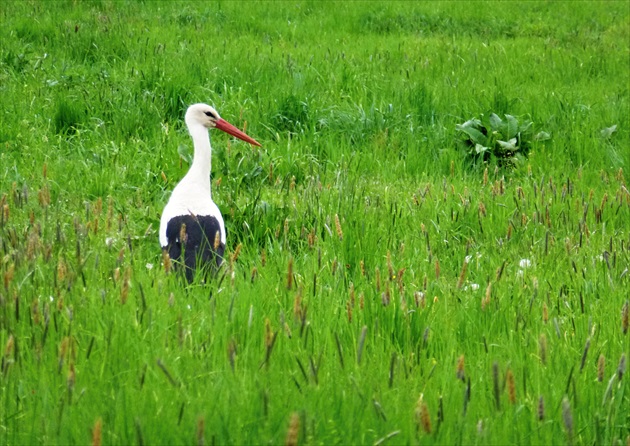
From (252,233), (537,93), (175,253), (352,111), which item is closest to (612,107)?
(537,93)

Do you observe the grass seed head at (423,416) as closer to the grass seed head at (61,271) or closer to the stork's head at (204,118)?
the grass seed head at (61,271)

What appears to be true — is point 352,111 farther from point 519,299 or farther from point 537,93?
point 519,299

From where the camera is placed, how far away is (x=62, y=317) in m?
2.69

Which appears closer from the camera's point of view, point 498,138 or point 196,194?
point 196,194

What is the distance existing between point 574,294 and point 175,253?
1801 millimetres

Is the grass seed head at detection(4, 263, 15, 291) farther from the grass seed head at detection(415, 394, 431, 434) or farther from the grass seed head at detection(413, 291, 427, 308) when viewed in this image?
the grass seed head at detection(413, 291, 427, 308)

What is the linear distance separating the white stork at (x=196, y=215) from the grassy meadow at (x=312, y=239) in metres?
0.15

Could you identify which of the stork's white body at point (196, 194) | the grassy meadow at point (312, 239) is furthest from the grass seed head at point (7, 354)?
the stork's white body at point (196, 194)

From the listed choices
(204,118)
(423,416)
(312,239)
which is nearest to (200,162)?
(204,118)

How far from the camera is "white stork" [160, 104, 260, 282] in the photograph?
363 cm

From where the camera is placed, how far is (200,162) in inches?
187

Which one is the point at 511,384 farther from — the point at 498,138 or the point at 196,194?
the point at 498,138

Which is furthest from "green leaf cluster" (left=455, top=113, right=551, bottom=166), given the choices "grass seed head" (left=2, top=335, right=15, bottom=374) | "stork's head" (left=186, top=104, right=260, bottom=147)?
"grass seed head" (left=2, top=335, right=15, bottom=374)

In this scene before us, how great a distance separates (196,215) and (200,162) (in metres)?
0.69
